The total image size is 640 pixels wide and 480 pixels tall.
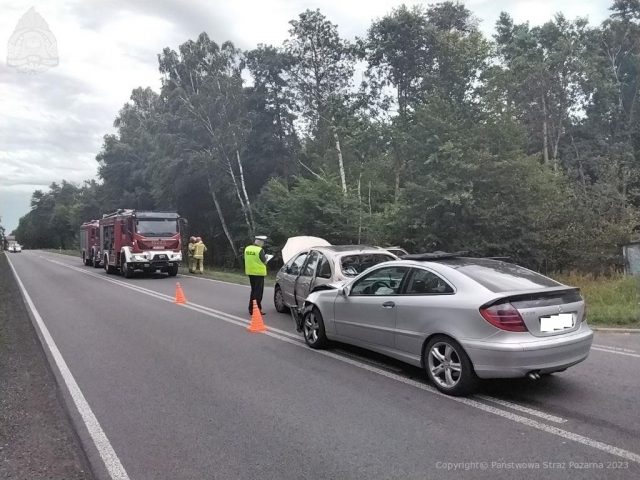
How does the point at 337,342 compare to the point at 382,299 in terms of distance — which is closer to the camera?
the point at 382,299

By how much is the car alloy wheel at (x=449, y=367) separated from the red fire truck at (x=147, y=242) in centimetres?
1804

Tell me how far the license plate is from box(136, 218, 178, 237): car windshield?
1911cm

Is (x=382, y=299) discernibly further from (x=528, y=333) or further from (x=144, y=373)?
(x=144, y=373)

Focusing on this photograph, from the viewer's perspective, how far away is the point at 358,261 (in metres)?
8.97

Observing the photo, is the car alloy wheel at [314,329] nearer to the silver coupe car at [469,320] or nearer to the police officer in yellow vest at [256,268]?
the silver coupe car at [469,320]

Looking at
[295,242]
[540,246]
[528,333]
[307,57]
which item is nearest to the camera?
[528,333]

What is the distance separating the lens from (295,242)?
47.9 feet

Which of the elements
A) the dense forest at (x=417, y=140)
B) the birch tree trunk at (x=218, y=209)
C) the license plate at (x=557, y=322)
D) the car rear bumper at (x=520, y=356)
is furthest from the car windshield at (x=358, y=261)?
the birch tree trunk at (x=218, y=209)

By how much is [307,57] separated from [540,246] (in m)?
19.5

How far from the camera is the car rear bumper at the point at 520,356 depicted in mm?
4992

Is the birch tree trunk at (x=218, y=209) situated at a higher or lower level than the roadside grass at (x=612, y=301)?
higher

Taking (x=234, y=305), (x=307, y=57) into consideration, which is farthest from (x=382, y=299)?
(x=307, y=57)

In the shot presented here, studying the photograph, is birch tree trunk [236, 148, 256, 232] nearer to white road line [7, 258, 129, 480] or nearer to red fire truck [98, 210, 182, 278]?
red fire truck [98, 210, 182, 278]

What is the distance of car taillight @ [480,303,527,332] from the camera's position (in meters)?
5.07
